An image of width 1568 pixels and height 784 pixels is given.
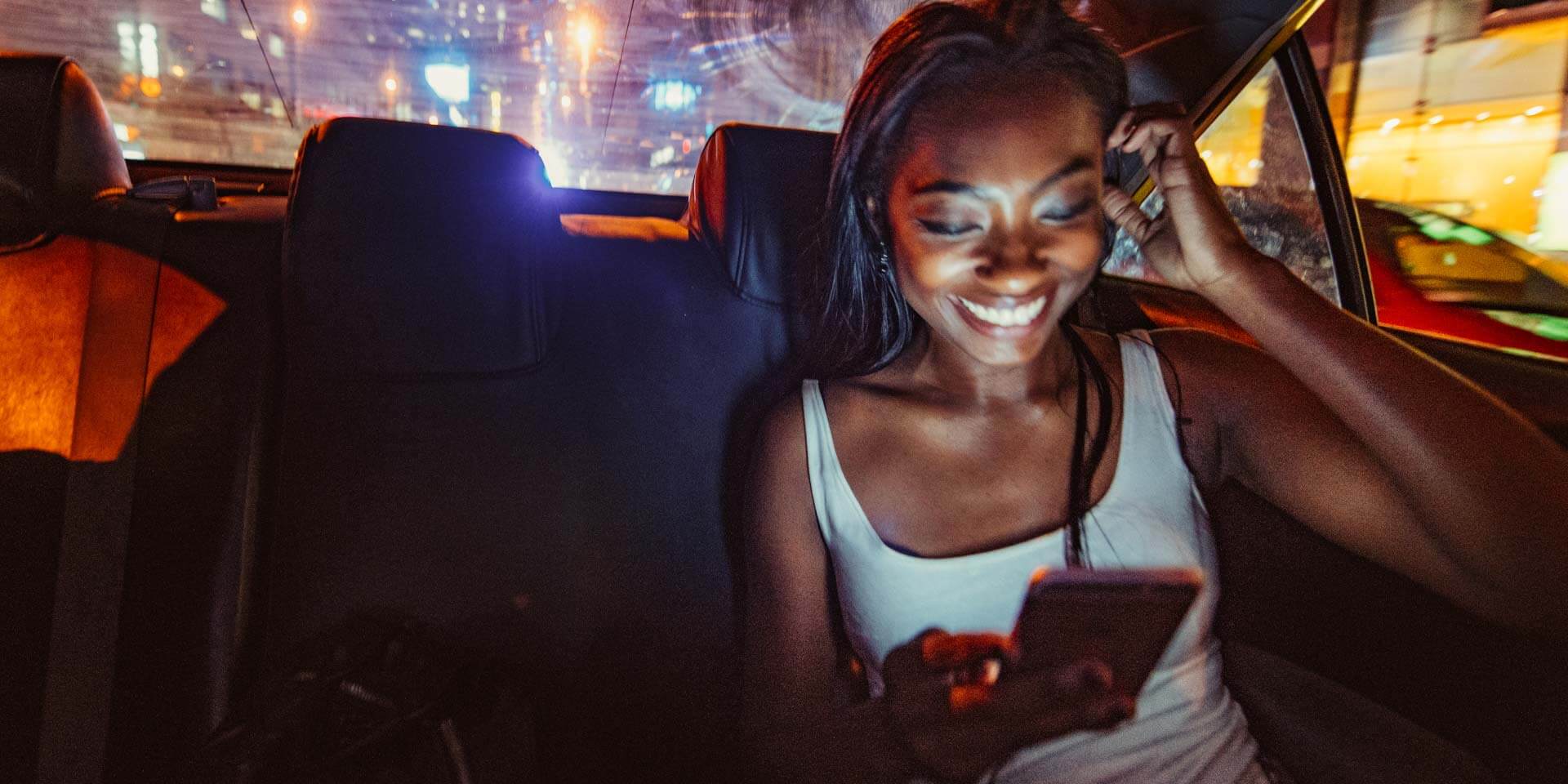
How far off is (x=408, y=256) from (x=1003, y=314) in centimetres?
91

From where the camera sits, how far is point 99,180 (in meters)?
1.59

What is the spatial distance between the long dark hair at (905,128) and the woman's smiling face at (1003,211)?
0.04 meters

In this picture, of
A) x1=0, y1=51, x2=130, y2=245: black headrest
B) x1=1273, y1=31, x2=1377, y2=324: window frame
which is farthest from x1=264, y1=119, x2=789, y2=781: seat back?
x1=1273, y1=31, x2=1377, y2=324: window frame

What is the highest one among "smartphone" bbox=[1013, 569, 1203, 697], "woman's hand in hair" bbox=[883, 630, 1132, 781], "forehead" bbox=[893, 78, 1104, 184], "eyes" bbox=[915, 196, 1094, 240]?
"forehead" bbox=[893, 78, 1104, 184]

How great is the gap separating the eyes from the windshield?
105 cm

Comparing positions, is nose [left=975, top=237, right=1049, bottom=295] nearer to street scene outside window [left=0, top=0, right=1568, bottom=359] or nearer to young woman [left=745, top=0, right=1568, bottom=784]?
young woman [left=745, top=0, right=1568, bottom=784]

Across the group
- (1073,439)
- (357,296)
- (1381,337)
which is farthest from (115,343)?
(1381,337)

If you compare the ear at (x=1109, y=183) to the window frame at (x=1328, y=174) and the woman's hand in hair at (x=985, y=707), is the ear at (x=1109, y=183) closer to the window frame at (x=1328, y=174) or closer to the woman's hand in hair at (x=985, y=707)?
the woman's hand in hair at (x=985, y=707)

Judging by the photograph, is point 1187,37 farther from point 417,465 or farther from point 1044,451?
point 417,465

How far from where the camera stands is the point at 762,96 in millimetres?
2301

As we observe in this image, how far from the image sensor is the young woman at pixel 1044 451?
1.13m

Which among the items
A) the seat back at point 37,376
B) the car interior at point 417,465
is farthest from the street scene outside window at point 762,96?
the car interior at point 417,465

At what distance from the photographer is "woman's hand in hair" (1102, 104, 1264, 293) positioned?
1.25 m

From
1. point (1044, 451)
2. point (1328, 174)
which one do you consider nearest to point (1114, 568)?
point (1044, 451)
